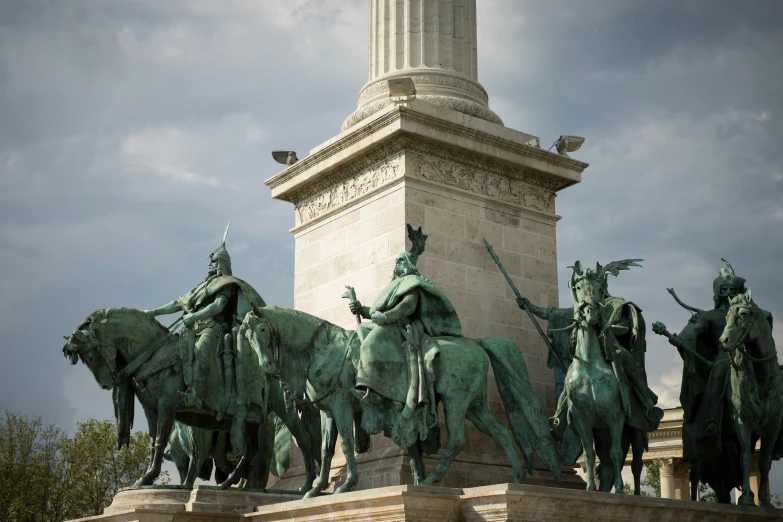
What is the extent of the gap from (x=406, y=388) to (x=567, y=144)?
6.85 meters

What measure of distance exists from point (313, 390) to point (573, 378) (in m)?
3.46

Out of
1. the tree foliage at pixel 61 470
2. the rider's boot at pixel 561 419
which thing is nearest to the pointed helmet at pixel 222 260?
the rider's boot at pixel 561 419

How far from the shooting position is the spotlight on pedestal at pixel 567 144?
1938cm

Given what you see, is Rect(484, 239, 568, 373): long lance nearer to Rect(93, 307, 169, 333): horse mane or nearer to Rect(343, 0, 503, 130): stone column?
Rect(343, 0, 503, 130): stone column

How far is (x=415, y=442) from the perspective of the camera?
47.4ft

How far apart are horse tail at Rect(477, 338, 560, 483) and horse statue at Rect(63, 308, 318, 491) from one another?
3.00 metres

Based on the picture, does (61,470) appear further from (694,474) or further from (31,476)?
(694,474)

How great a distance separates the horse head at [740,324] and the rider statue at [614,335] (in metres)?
1.27

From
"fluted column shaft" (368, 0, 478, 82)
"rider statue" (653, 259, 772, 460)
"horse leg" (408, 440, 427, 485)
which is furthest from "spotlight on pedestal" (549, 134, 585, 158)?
"horse leg" (408, 440, 427, 485)

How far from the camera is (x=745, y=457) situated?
51.4ft

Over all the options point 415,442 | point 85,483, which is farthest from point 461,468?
point 85,483

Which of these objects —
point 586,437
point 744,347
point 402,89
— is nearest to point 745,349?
point 744,347

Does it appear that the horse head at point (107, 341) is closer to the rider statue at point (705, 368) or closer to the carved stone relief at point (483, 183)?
the carved stone relief at point (483, 183)

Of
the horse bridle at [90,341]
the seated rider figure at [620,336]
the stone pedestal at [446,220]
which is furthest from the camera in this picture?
the stone pedestal at [446,220]
